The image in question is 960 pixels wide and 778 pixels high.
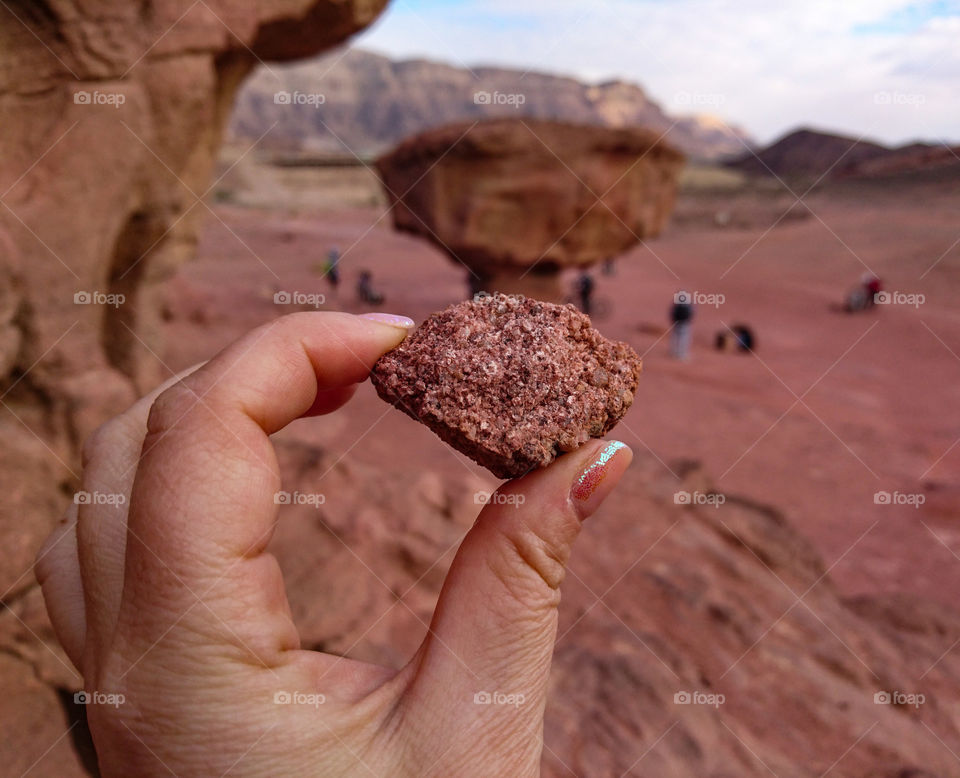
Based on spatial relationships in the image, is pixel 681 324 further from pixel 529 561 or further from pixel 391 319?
pixel 529 561

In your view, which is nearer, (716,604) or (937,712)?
(937,712)

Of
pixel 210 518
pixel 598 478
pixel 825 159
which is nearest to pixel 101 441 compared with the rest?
pixel 210 518

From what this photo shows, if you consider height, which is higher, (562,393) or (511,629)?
(562,393)

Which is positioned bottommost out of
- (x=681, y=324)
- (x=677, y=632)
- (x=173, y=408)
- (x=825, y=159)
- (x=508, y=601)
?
(x=825, y=159)

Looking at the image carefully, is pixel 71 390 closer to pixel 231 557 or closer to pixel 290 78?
pixel 231 557

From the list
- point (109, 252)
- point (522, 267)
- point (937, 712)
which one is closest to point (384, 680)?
point (937, 712)
